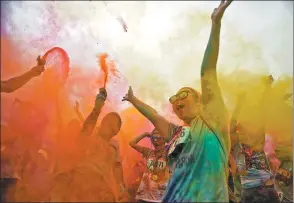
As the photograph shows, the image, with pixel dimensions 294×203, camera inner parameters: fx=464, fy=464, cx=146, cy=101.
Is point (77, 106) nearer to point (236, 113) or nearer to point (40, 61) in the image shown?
point (40, 61)

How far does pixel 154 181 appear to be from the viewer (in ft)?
11.8

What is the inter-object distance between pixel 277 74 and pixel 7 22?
7.06ft

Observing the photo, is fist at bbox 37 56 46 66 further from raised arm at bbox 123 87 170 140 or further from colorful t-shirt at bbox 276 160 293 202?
colorful t-shirt at bbox 276 160 293 202

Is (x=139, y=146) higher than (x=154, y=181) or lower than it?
higher

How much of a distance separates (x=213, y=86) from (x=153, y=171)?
1.38 m

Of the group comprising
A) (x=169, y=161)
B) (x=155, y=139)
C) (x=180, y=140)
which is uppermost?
(x=155, y=139)

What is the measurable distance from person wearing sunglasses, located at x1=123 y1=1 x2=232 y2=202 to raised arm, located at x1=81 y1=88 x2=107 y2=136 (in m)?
0.98

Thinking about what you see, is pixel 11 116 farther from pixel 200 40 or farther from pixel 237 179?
pixel 237 179

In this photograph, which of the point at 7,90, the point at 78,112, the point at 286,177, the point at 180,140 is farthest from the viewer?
the point at 286,177

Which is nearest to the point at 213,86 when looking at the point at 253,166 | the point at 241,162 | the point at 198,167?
the point at 198,167

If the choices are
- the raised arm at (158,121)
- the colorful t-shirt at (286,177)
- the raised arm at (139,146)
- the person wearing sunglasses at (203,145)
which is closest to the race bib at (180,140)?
the person wearing sunglasses at (203,145)

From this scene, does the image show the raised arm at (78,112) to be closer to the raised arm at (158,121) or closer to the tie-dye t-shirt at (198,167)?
the raised arm at (158,121)

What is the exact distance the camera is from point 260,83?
3.77 m

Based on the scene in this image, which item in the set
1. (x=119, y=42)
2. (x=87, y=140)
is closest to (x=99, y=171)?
(x=87, y=140)
